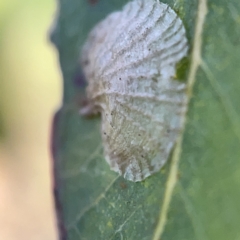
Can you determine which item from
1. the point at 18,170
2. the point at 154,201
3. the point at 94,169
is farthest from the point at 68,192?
the point at 18,170

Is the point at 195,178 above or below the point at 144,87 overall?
below

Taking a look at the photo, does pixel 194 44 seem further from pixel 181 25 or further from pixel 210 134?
pixel 210 134

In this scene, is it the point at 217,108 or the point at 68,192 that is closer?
the point at 217,108

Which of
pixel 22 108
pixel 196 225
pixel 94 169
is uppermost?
pixel 22 108
